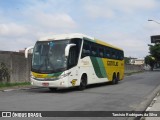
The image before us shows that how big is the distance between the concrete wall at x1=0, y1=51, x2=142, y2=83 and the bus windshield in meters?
5.81

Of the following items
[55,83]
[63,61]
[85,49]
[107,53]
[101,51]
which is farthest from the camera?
[107,53]

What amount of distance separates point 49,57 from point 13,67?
7.79 m

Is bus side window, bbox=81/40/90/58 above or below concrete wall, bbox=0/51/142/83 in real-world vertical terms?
above

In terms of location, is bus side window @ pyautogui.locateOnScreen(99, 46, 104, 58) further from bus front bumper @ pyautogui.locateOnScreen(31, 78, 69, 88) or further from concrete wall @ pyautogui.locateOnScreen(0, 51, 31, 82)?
bus front bumper @ pyautogui.locateOnScreen(31, 78, 69, 88)

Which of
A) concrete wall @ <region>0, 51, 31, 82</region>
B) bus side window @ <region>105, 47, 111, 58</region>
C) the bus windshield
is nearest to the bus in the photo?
the bus windshield

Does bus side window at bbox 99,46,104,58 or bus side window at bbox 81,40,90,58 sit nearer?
bus side window at bbox 81,40,90,58

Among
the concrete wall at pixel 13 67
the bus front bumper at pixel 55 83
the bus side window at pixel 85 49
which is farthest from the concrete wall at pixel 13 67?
the bus front bumper at pixel 55 83

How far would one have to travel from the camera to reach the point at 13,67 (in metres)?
26.9

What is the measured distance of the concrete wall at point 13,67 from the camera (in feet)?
83.7

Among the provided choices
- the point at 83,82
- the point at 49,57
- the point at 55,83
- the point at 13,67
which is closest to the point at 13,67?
the point at 13,67

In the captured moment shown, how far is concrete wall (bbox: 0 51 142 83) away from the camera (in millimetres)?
25500

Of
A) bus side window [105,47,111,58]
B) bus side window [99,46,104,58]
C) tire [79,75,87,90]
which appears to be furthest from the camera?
bus side window [105,47,111,58]

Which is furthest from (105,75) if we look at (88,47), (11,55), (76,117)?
(76,117)

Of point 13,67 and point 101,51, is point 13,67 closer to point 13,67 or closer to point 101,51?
point 13,67
